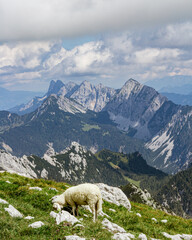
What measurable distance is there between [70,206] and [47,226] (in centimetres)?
654

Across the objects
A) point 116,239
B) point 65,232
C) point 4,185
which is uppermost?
point 65,232

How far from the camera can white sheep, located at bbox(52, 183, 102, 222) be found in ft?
55.2

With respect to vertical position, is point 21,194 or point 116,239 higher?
point 116,239

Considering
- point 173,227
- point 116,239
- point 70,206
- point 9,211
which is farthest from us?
point 173,227

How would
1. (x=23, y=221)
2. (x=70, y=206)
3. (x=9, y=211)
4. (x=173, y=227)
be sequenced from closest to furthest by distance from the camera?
(x=23, y=221) < (x=9, y=211) < (x=70, y=206) < (x=173, y=227)

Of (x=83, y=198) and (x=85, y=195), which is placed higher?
(x=85, y=195)

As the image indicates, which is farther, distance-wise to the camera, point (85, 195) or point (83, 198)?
point (83, 198)

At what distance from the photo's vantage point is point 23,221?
1398 centimetres

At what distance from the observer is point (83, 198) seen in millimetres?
17297

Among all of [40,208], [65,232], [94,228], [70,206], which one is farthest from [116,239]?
[40,208]

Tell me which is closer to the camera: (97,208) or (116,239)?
(116,239)

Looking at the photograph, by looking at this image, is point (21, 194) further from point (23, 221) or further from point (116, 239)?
point (116, 239)

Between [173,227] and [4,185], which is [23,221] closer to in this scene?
[4,185]

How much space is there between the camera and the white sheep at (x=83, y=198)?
1683 cm
